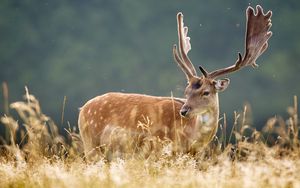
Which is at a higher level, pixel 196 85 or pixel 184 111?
pixel 196 85

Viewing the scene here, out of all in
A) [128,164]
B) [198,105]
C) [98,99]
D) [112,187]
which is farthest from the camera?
[98,99]

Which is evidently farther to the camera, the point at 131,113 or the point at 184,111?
the point at 131,113

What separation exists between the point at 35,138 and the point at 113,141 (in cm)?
227

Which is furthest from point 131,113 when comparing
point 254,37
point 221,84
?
point 254,37

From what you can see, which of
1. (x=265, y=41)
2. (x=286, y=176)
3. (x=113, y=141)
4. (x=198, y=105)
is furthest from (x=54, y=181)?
(x=265, y=41)

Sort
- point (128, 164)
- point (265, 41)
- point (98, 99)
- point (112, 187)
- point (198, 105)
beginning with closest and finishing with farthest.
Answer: point (112, 187)
point (128, 164)
point (198, 105)
point (265, 41)
point (98, 99)

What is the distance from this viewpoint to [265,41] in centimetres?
714

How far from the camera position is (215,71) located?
6.73 meters

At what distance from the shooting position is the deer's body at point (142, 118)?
6531 millimetres

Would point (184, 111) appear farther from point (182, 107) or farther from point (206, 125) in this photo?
point (206, 125)

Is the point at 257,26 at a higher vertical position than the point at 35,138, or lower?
higher

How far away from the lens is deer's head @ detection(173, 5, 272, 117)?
651 centimetres

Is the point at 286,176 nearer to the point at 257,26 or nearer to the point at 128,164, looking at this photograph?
the point at 128,164

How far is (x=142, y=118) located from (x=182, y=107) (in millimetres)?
829
